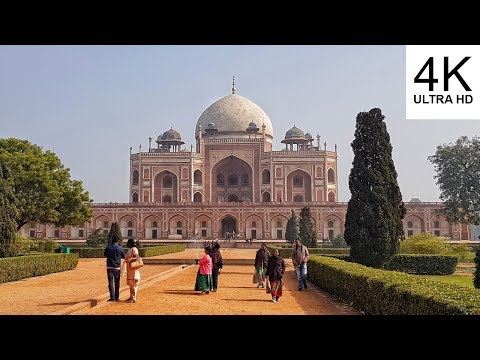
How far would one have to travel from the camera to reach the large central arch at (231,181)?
52.6 m

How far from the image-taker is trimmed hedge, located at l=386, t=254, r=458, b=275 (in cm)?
1767

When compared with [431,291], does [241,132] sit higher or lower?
higher

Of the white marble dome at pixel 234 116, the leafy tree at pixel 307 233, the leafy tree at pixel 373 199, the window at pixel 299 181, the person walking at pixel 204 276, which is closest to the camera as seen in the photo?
the person walking at pixel 204 276

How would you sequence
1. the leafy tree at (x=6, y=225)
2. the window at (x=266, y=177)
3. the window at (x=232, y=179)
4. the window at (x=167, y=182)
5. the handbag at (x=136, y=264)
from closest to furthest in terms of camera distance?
the handbag at (x=136, y=264) < the leafy tree at (x=6, y=225) < the window at (x=266, y=177) < the window at (x=167, y=182) < the window at (x=232, y=179)

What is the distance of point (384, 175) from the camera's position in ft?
48.3

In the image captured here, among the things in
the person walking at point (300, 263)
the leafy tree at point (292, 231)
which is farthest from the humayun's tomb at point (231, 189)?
the person walking at point (300, 263)

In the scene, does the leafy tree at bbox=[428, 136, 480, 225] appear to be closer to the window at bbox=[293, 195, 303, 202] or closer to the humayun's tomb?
the humayun's tomb

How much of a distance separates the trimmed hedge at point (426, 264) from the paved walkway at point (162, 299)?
220 inches

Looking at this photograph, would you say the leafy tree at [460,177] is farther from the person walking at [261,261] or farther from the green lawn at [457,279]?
the person walking at [261,261]
